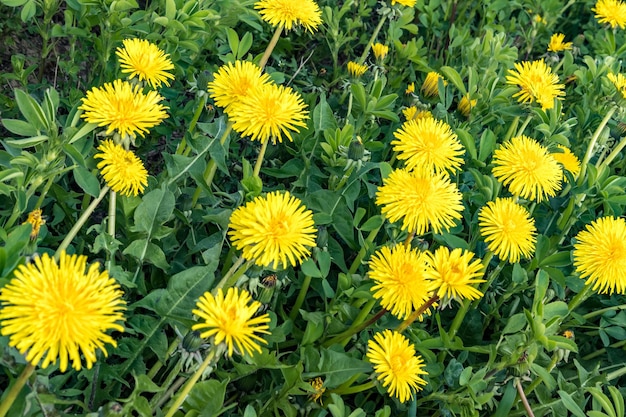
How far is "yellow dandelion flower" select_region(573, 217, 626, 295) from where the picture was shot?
1531 mm

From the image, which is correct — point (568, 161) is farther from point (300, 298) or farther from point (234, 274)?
point (234, 274)

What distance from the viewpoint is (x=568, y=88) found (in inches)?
101

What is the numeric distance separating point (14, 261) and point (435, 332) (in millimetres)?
1193

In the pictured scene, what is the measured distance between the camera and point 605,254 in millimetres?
1556

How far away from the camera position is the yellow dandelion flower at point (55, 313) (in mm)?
895

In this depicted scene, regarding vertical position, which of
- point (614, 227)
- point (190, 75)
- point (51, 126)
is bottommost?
point (614, 227)

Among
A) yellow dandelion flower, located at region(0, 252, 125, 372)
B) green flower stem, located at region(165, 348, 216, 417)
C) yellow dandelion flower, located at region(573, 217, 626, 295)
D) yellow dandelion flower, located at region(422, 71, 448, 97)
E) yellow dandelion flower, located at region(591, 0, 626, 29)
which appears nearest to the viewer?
yellow dandelion flower, located at region(0, 252, 125, 372)

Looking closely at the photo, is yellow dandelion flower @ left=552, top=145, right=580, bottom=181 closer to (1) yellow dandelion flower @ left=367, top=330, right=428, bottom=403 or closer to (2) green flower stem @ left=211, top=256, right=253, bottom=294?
(1) yellow dandelion flower @ left=367, top=330, right=428, bottom=403

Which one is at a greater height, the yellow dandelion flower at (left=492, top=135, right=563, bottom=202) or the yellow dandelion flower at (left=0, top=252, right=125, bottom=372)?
the yellow dandelion flower at (left=492, top=135, right=563, bottom=202)

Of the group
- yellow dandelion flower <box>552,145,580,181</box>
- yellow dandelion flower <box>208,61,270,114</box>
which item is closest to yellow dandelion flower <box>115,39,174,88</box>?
yellow dandelion flower <box>208,61,270,114</box>

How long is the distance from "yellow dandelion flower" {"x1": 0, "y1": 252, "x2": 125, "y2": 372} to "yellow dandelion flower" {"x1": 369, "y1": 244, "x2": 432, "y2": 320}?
0.62 metres

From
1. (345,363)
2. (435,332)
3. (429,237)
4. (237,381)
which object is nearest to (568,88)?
(429,237)

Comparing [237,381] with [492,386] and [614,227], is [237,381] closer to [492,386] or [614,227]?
[492,386]

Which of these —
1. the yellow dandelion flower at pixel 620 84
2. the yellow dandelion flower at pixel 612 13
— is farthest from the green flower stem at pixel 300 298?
the yellow dandelion flower at pixel 612 13
